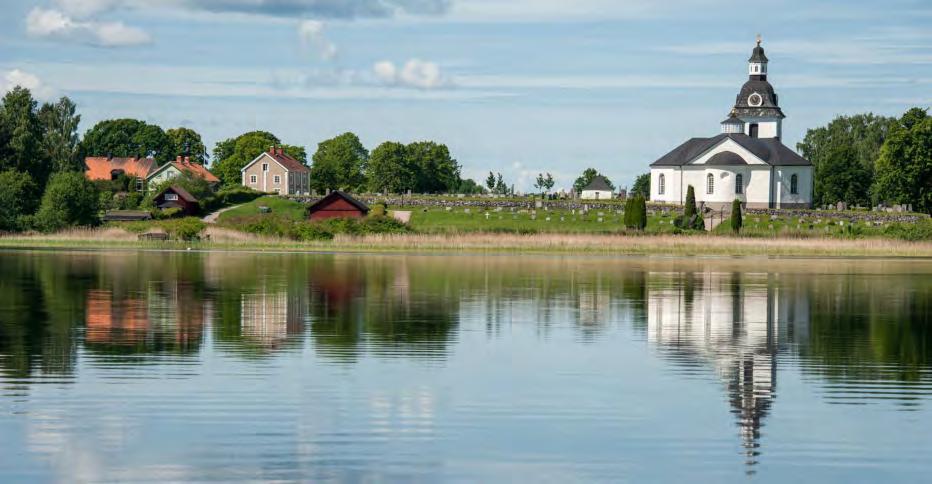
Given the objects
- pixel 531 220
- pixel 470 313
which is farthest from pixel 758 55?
pixel 470 313

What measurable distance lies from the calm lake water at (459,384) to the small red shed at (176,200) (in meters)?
67.5

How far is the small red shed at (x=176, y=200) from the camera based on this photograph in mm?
109938

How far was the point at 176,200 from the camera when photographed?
11025cm

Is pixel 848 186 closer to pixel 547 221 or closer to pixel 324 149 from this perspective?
pixel 547 221

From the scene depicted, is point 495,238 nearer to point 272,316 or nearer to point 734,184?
point 272,316

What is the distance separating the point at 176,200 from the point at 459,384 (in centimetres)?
9191

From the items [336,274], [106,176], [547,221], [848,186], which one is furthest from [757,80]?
[336,274]

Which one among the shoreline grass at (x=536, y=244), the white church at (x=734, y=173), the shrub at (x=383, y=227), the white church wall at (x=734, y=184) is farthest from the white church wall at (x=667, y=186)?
the shrub at (x=383, y=227)

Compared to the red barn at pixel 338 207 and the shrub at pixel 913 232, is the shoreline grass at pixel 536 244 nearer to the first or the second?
the shrub at pixel 913 232

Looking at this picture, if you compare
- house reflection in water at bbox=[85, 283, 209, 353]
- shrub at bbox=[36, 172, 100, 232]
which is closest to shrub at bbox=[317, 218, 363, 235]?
shrub at bbox=[36, 172, 100, 232]

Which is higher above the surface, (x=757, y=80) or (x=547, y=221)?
(x=757, y=80)

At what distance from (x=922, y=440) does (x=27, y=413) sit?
44.1 ft

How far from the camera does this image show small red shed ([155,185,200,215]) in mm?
109938

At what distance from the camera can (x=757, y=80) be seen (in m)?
144
